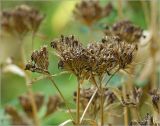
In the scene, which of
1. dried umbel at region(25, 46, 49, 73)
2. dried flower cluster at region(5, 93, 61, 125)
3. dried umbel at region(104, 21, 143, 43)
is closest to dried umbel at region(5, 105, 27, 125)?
dried flower cluster at region(5, 93, 61, 125)

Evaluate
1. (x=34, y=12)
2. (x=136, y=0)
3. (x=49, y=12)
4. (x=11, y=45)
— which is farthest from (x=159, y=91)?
(x=49, y=12)

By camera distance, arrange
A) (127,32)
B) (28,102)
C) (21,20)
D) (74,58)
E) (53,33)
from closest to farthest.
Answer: (74,58) < (127,32) < (21,20) < (28,102) < (53,33)

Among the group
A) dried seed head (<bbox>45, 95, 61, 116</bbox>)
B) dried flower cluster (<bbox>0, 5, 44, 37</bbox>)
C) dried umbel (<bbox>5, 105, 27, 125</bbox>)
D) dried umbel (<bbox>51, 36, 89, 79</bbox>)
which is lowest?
dried umbel (<bbox>5, 105, 27, 125</bbox>)

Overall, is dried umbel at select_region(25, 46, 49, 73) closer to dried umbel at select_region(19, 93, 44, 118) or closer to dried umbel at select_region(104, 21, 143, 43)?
dried umbel at select_region(104, 21, 143, 43)

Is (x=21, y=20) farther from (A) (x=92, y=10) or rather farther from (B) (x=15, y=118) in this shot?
(B) (x=15, y=118)

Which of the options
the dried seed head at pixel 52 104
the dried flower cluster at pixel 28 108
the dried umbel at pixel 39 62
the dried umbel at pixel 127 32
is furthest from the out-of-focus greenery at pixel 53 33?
the dried umbel at pixel 39 62

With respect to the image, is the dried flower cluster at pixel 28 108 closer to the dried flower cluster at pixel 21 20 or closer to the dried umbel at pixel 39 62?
the dried flower cluster at pixel 21 20

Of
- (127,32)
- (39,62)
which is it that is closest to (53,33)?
(127,32)

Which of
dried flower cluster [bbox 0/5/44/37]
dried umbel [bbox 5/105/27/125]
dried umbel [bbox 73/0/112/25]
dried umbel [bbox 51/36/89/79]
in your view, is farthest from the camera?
dried umbel [bbox 5/105/27/125]
